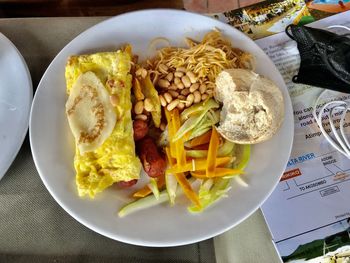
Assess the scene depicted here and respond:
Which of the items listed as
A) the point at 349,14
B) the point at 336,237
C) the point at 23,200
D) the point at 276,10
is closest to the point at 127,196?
the point at 23,200

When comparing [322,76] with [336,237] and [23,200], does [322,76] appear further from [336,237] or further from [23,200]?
[23,200]

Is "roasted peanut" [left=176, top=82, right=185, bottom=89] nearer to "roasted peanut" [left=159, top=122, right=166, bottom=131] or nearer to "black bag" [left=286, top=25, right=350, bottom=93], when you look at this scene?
"roasted peanut" [left=159, top=122, right=166, bottom=131]

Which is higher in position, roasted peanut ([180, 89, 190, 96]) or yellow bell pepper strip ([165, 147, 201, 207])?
roasted peanut ([180, 89, 190, 96])

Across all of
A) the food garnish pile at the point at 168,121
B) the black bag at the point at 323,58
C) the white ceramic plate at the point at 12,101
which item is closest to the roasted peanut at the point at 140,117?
the food garnish pile at the point at 168,121

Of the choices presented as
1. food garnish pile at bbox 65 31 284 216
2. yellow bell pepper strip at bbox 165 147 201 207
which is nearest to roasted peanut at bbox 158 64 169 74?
food garnish pile at bbox 65 31 284 216

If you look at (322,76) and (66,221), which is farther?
(322,76)
